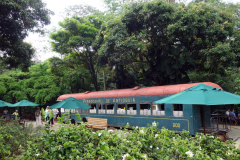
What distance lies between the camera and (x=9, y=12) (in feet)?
33.4

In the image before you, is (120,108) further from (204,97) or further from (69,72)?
(69,72)

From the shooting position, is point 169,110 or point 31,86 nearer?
point 169,110

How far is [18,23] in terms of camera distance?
35.2 ft

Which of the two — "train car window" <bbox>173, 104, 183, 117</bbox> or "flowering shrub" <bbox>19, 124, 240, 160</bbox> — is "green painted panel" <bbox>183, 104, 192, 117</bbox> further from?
"flowering shrub" <bbox>19, 124, 240, 160</bbox>

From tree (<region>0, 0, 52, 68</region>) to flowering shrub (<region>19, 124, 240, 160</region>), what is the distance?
27.8 ft

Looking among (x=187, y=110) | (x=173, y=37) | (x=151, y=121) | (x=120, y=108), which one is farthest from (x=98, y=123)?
(x=173, y=37)

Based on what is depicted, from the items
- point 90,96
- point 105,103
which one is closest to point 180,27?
point 105,103

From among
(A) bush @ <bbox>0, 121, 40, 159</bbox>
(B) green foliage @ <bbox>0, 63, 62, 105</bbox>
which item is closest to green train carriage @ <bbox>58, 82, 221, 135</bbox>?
(A) bush @ <bbox>0, 121, 40, 159</bbox>

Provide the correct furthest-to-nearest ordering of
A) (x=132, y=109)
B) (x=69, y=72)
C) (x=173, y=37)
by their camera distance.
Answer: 1. (x=69, y=72)
2. (x=173, y=37)
3. (x=132, y=109)

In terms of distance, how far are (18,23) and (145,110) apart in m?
8.34

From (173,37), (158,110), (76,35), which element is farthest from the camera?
(76,35)

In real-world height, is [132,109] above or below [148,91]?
A: below

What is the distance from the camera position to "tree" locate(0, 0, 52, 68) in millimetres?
10219

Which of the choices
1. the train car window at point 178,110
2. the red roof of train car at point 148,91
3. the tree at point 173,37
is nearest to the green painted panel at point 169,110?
the train car window at point 178,110
